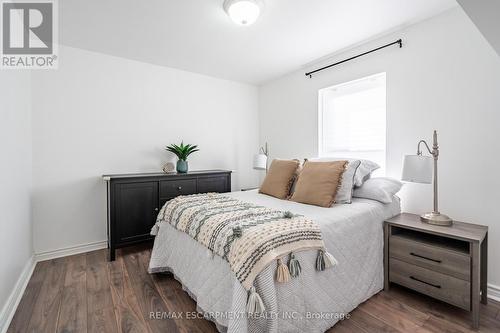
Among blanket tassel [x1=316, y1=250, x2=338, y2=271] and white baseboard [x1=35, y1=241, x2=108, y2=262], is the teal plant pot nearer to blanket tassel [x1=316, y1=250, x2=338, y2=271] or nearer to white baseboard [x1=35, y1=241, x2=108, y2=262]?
white baseboard [x1=35, y1=241, x2=108, y2=262]

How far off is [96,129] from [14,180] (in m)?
1.10

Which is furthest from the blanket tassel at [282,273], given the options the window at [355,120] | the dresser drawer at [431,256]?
the window at [355,120]

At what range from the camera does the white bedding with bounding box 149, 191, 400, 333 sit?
1227mm

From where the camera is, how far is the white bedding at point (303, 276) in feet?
4.02

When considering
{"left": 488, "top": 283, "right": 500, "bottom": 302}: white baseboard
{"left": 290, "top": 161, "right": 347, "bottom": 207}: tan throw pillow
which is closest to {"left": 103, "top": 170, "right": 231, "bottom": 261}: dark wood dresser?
{"left": 290, "top": 161, "right": 347, "bottom": 207}: tan throw pillow

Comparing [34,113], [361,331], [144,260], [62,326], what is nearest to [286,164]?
[361,331]

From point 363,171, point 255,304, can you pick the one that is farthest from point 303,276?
point 363,171

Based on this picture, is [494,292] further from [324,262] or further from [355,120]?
[355,120]

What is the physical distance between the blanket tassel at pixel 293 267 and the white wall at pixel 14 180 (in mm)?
1829

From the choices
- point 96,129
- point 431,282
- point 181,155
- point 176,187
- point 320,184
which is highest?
point 96,129

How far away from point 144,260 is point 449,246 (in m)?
2.76

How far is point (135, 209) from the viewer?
2684 mm

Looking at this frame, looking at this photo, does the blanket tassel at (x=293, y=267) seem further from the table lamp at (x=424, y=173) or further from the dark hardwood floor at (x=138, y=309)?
the table lamp at (x=424, y=173)

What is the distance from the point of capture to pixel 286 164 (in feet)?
8.57
